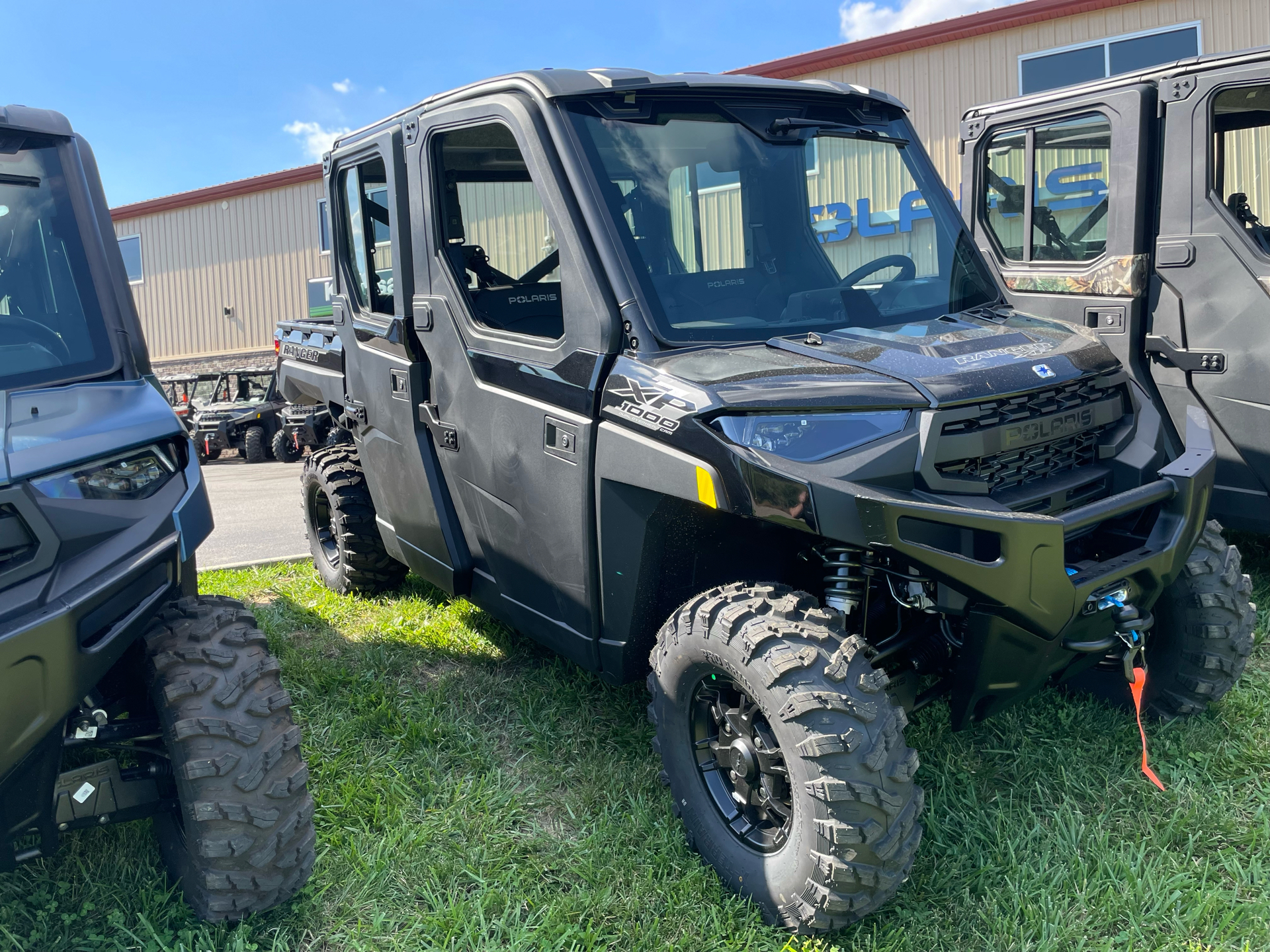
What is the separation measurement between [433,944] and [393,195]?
2.62 m

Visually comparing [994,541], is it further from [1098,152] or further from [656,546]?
[1098,152]

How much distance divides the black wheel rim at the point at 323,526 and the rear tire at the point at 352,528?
0.11 meters

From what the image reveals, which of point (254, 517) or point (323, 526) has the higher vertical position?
point (323, 526)

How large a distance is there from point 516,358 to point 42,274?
137cm

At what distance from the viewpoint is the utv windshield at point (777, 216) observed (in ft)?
9.78

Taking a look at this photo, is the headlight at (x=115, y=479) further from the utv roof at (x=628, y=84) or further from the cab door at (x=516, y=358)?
the utv roof at (x=628, y=84)

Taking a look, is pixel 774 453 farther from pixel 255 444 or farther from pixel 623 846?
pixel 255 444

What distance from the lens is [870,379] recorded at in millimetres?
2586

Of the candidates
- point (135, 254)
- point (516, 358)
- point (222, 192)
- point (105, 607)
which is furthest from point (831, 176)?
point (135, 254)

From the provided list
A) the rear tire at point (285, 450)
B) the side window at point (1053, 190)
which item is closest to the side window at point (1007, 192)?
the side window at point (1053, 190)

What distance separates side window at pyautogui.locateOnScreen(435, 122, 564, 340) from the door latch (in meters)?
0.43

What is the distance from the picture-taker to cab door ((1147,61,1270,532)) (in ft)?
14.7

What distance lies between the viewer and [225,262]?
2283 centimetres

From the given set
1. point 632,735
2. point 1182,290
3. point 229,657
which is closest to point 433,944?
point 229,657
